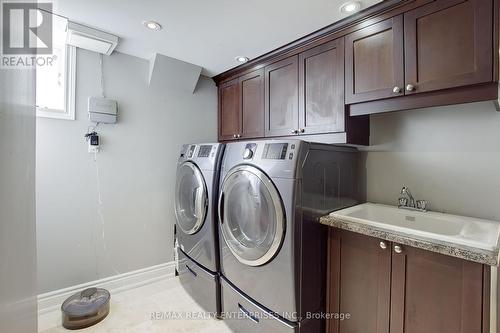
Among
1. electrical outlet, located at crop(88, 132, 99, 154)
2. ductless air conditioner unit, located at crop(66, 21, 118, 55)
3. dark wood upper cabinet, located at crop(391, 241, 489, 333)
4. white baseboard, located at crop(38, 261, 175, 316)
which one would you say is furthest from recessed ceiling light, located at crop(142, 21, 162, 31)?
white baseboard, located at crop(38, 261, 175, 316)

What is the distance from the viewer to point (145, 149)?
2402mm

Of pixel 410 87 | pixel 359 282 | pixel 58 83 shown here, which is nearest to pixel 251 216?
pixel 359 282

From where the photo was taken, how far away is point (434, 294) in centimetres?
107

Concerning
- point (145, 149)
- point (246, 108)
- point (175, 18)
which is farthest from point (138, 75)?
point (246, 108)

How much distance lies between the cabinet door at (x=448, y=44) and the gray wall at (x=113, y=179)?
2104 mm

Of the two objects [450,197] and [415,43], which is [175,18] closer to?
[415,43]

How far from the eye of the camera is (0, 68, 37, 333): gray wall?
0.40 metres

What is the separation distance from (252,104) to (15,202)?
81.8 inches

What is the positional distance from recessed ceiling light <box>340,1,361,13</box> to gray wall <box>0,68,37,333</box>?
1.61m

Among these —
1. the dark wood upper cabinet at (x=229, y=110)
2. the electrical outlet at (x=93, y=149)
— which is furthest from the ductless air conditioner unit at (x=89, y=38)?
the dark wood upper cabinet at (x=229, y=110)

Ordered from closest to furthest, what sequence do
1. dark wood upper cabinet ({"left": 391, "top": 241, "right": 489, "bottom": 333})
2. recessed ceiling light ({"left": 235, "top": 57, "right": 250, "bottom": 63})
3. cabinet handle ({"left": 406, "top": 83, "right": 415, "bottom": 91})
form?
dark wood upper cabinet ({"left": 391, "top": 241, "right": 489, "bottom": 333}) → cabinet handle ({"left": 406, "top": 83, "right": 415, "bottom": 91}) → recessed ceiling light ({"left": 235, "top": 57, "right": 250, "bottom": 63})

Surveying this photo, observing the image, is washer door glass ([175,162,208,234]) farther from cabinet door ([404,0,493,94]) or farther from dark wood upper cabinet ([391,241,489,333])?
cabinet door ([404,0,493,94])

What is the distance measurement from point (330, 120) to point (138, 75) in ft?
6.26

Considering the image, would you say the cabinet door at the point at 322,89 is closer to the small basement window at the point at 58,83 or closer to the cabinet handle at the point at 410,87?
the cabinet handle at the point at 410,87
